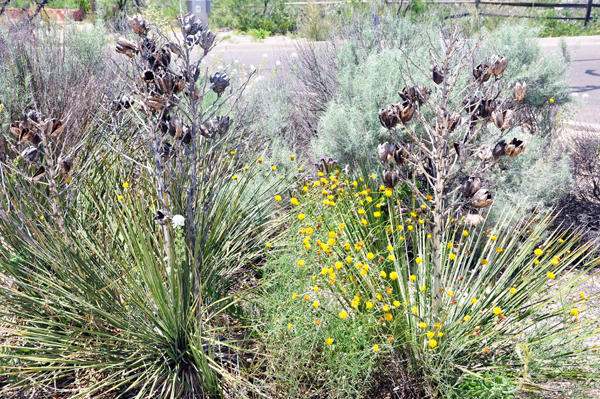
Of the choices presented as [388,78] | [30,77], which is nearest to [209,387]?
[388,78]

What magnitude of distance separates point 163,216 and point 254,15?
48.4ft

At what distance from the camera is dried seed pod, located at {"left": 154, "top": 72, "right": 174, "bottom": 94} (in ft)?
6.48

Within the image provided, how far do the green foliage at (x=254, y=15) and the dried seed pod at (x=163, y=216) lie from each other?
43.6ft

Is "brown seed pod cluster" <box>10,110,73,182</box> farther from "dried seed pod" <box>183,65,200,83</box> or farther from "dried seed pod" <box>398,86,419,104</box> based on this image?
"dried seed pod" <box>398,86,419,104</box>

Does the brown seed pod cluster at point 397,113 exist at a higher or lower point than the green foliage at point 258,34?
lower

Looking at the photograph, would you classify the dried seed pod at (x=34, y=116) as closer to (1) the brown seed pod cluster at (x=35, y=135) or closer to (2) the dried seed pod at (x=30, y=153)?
(1) the brown seed pod cluster at (x=35, y=135)

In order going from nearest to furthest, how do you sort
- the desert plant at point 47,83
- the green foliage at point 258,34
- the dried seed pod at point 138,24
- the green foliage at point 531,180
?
1. the dried seed pod at point 138,24
2. the green foliage at point 531,180
3. the desert plant at point 47,83
4. the green foliage at point 258,34

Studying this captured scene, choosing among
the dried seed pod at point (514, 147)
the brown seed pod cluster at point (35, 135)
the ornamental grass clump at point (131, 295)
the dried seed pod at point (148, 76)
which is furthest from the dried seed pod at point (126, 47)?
the dried seed pod at point (514, 147)

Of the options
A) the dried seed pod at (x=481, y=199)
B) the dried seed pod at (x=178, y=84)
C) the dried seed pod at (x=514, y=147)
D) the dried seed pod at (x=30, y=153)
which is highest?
the dried seed pod at (x=178, y=84)

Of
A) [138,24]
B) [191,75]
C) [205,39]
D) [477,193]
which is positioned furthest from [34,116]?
[477,193]

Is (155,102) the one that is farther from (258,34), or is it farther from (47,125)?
(258,34)

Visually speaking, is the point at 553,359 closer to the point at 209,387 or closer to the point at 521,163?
the point at 209,387

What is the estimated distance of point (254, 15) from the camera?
605 inches

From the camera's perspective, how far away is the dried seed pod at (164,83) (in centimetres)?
197
